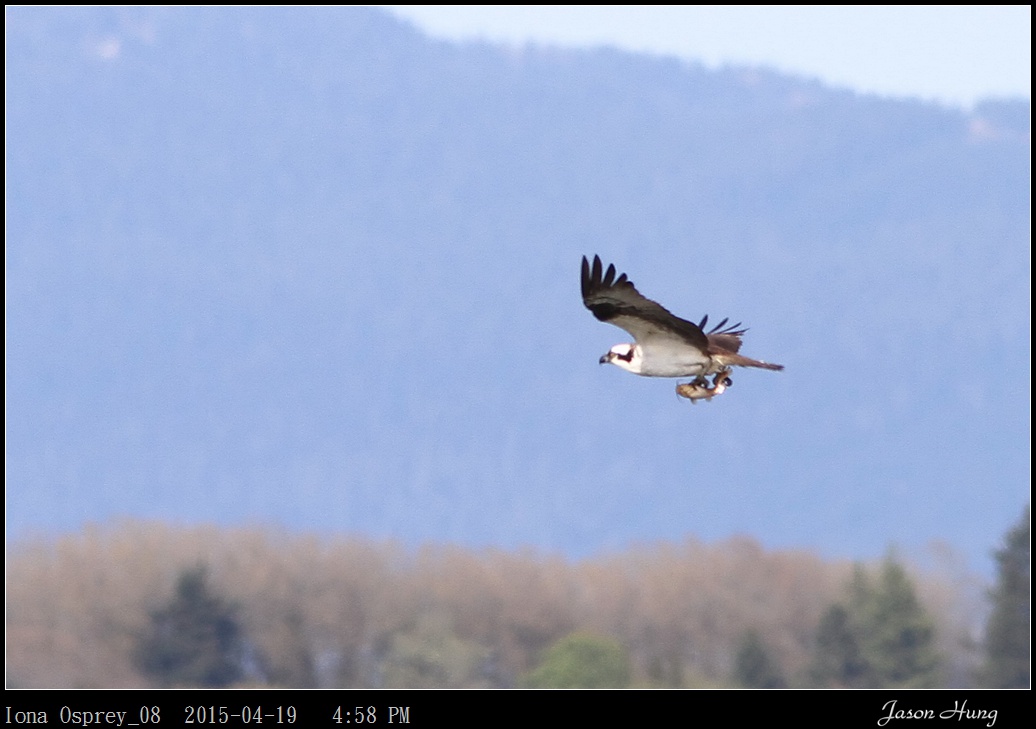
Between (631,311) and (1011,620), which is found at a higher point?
(1011,620)

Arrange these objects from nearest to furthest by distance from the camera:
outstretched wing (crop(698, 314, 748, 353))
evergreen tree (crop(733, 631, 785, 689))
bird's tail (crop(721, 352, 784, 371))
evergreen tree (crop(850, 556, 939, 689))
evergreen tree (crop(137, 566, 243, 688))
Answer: bird's tail (crop(721, 352, 784, 371)) → outstretched wing (crop(698, 314, 748, 353)) → evergreen tree (crop(137, 566, 243, 688)) → evergreen tree (crop(733, 631, 785, 689)) → evergreen tree (crop(850, 556, 939, 689))

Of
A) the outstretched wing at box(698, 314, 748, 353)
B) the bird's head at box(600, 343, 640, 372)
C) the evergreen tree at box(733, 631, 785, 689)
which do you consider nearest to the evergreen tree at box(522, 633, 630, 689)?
the evergreen tree at box(733, 631, 785, 689)

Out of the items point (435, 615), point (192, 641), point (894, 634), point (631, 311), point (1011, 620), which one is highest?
point (435, 615)

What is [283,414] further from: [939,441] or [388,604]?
[388,604]

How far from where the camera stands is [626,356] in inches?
485

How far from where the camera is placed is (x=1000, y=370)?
193m

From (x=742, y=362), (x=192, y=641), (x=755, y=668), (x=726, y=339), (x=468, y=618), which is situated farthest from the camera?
(x=468, y=618)

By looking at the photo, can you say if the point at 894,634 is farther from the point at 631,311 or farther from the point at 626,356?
the point at 631,311

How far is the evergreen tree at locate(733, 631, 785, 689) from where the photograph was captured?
38625 millimetres


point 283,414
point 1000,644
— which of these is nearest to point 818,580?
point 1000,644

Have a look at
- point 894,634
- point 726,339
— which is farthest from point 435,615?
point 726,339

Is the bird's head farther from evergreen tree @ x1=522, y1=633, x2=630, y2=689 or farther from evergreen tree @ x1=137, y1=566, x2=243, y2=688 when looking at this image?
evergreen tree @ x1=137, y1=566, x2=243, y2=688

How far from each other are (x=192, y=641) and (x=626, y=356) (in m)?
27.9

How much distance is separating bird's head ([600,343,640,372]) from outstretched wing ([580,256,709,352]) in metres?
0.11
